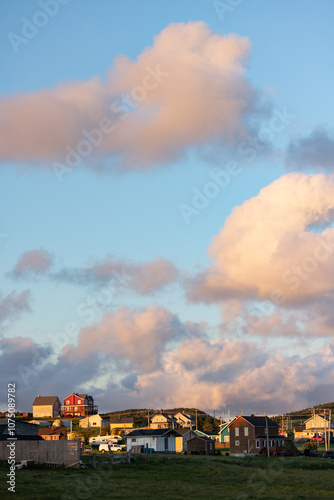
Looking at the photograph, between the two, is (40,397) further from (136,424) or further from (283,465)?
(283,465)

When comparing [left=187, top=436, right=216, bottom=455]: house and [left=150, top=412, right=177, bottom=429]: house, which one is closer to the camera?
[left=187, top=436, right=216, bottom=455]: house

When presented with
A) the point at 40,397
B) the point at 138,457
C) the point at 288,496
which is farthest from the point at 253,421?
the point at 40,397

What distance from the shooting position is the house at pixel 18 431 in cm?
5991

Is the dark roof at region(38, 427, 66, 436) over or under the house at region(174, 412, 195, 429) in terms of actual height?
over

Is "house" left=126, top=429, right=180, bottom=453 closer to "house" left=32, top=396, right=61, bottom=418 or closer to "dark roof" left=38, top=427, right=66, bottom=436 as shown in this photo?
"dark roof" left=38, top=427, right=66, bottom=436

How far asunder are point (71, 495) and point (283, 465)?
42.3 m

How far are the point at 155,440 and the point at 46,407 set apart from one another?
86.2m

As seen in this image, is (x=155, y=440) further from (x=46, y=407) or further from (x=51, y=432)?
(x=46, y=407)

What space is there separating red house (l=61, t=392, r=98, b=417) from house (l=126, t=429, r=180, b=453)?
86924mm

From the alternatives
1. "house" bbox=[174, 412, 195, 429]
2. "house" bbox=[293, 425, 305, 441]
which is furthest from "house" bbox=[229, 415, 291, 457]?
"house" bbox=[174, 412, 195, 429]

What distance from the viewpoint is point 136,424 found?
16538 centimetres

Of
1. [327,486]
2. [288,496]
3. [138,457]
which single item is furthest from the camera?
[138,457]

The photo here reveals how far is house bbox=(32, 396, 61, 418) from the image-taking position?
567ft

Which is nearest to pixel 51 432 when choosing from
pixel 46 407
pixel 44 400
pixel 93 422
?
pixel 93 422
